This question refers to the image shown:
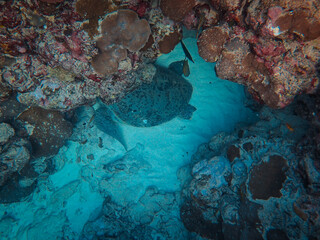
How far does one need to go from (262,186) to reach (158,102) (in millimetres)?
3365

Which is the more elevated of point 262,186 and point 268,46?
point 268,46

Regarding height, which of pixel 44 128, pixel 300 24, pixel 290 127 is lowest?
pixel 44 128

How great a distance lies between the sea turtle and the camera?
4.96 meters

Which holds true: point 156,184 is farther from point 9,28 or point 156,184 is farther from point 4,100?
point 9,28

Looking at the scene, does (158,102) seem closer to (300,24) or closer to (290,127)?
(290,127)

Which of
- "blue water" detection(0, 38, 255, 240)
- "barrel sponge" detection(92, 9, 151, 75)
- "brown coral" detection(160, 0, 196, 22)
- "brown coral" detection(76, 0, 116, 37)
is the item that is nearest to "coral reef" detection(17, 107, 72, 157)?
"blue water" detection(0, 38, 255, 240)

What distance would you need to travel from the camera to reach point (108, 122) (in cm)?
585

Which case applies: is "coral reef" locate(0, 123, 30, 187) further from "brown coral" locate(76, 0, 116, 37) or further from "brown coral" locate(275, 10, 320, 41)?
"brown coral" locate(275, 10, 320, 41)

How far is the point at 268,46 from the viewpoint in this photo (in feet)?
9.75

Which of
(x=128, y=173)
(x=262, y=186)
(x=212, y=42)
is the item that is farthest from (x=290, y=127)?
(x=128, y=173)

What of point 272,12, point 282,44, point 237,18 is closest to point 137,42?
point 237,18

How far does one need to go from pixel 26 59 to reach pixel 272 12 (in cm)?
497

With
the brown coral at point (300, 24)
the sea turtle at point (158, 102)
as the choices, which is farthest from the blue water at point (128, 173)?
the brown coral at point (300, 24)

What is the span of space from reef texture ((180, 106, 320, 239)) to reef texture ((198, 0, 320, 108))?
0.76 meters
